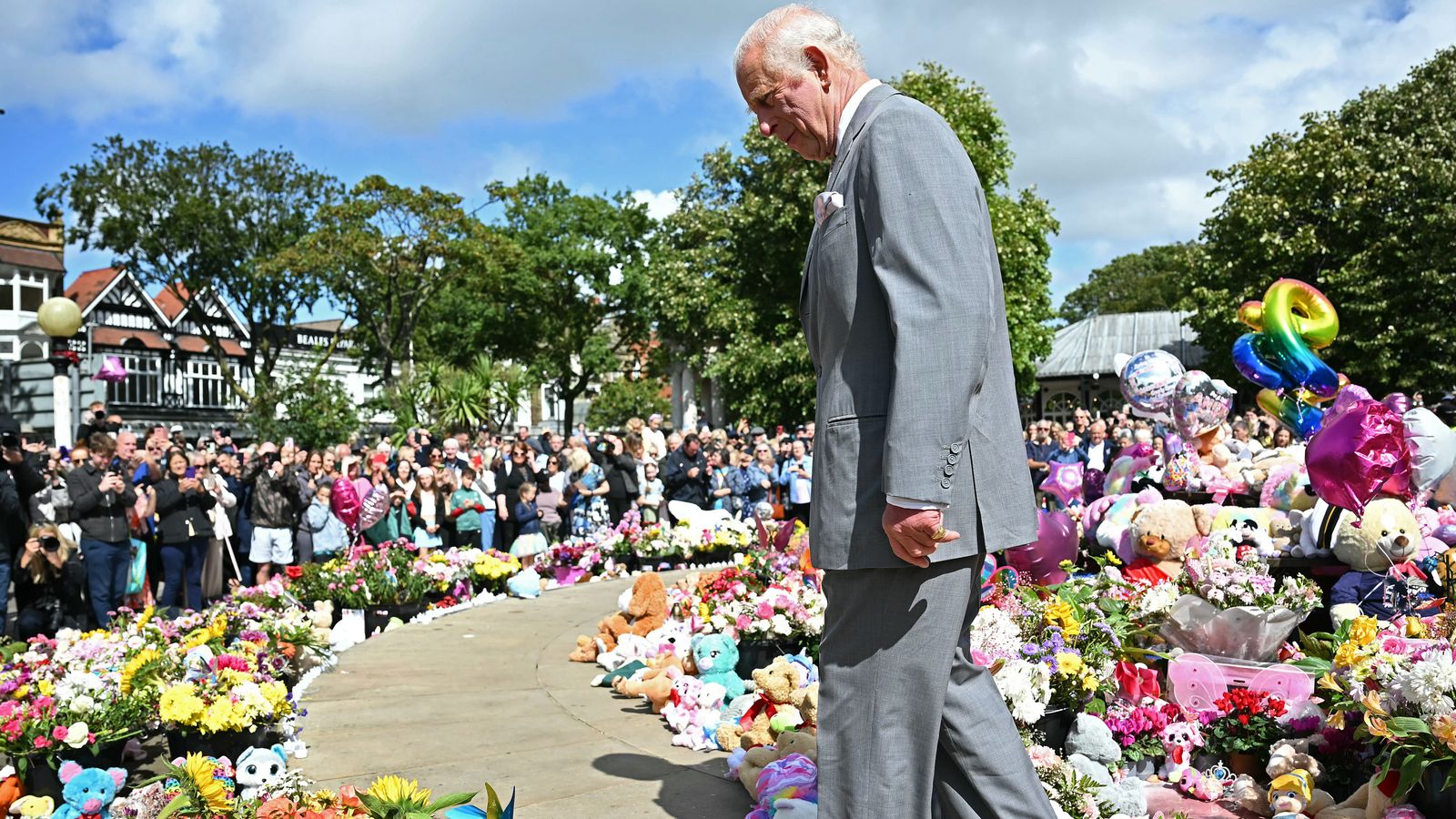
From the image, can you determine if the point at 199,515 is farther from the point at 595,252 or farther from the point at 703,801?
the point at 595,252

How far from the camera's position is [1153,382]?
7.29 metres

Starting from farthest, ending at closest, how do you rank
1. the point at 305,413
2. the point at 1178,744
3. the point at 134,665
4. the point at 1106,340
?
the point at 1106,340 < the point at 305,413 < the point at 134,665 < the point at 1178,744

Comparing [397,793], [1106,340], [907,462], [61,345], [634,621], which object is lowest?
[634,621]

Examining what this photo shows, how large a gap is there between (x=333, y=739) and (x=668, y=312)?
77.4 feet

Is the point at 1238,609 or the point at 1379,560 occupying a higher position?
the point at 1379,560

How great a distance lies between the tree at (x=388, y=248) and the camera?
27188 millimetres

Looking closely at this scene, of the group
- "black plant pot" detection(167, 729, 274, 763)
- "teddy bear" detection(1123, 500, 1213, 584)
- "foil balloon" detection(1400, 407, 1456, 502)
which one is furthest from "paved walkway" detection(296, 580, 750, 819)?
"foil balloon" detection(1400, 407, 1456, 502)

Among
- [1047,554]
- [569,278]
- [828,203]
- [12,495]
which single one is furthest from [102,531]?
[569,278]

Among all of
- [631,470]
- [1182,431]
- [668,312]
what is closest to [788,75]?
[1182,431]

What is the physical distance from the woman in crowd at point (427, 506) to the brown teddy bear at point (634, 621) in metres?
5.49

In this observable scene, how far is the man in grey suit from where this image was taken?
2.15 metres

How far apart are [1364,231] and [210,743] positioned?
89.2 ft

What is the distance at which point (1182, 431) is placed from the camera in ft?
23.8

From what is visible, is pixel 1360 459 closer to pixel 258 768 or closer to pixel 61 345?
pixel 258 768
